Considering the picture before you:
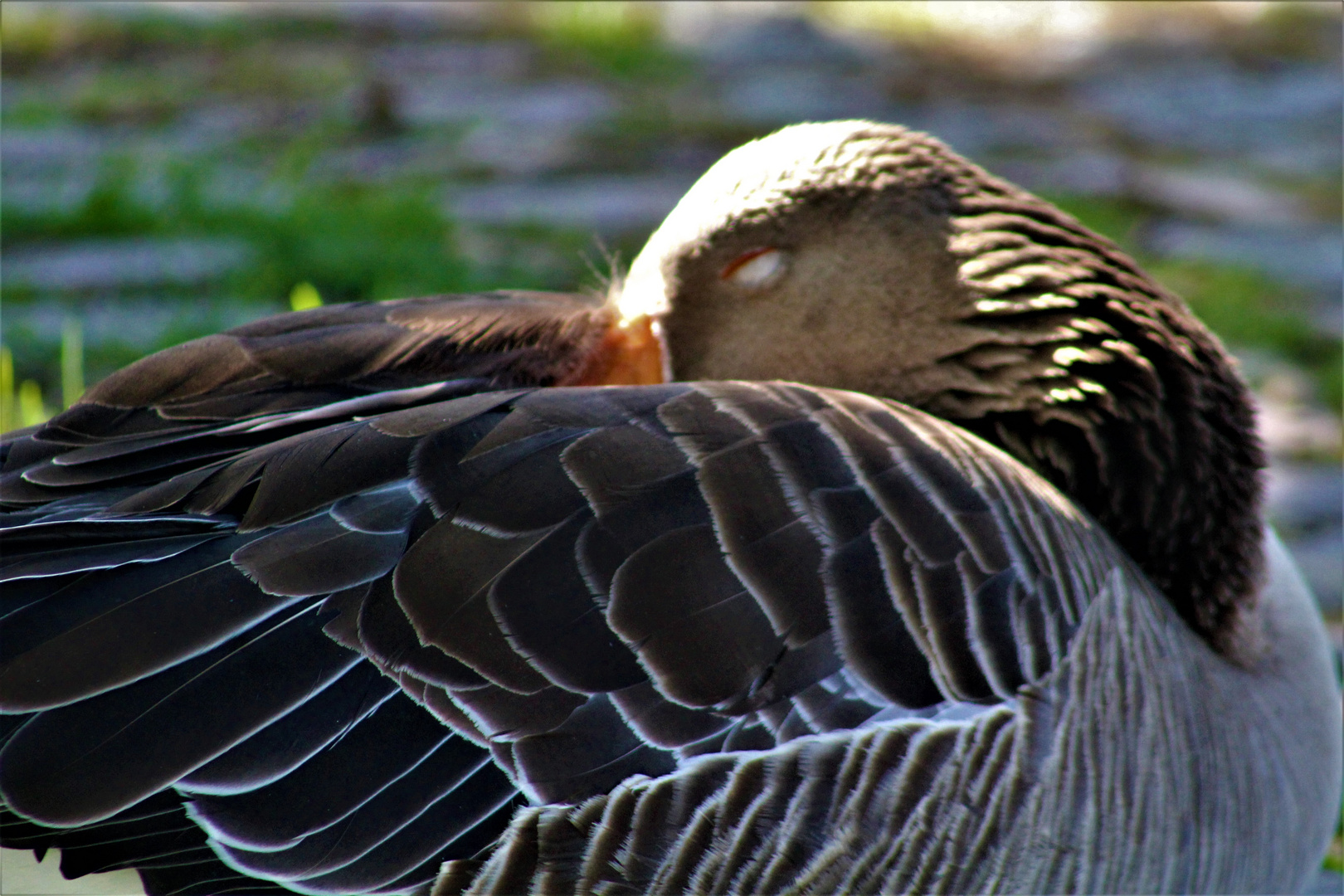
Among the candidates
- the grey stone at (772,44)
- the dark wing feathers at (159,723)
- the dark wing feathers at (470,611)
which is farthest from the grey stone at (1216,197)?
the dark wing feathers at (159,723)

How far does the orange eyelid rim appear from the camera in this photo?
261 cm

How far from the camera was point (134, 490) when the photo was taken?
2.16m

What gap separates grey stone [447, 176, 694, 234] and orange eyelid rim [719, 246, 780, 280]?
2.36m

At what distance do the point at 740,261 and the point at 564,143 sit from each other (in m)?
3.46

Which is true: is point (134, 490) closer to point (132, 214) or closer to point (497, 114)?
point (132, 214)

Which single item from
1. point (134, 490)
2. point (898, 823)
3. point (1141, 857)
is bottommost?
point (1141, 857)

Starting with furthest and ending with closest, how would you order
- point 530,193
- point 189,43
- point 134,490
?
point 189,43 < point 530,193 < point 134,490

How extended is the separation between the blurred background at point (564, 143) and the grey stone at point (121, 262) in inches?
0.5

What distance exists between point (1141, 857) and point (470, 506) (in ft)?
3.94

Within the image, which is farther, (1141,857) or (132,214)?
(132,214)

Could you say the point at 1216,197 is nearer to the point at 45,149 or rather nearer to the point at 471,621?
the point at 45,149

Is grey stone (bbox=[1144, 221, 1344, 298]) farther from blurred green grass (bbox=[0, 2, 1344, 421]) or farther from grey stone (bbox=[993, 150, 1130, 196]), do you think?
grey stone (bbox=[993, 150, 1130, 196])

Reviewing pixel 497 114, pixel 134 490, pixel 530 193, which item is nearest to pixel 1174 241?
pixel 530 193

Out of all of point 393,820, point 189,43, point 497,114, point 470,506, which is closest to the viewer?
point 393,820
